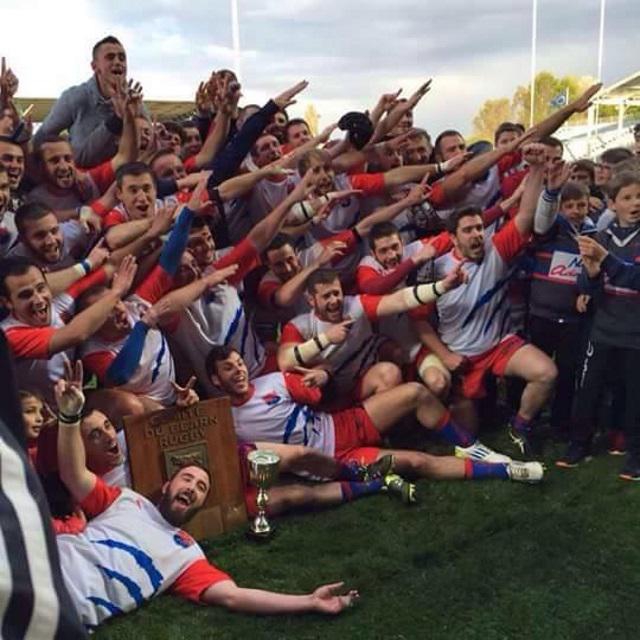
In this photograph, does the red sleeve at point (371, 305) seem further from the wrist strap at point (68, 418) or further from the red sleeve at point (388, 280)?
the wrist strap at point (68, 418)

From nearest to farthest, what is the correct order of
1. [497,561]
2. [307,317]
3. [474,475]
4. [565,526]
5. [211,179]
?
[497,561], [565,526], [474,475], [307,317], [211,179]

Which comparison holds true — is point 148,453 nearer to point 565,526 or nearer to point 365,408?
point 365,408

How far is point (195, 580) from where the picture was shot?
118 inches

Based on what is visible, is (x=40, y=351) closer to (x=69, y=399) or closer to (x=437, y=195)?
(x=69, y=399)

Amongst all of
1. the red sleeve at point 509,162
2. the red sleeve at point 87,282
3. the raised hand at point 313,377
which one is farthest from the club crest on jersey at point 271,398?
the red sleeve at point 509,162

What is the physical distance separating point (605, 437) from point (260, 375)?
6.75ft

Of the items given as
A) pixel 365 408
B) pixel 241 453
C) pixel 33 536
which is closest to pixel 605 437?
pixel 365 408

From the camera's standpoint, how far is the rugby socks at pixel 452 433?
14.2 ft

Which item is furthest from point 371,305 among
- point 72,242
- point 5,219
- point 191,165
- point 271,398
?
point 5,219

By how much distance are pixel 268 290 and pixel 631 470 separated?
2185 mm

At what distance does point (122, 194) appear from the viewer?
419 centimetres

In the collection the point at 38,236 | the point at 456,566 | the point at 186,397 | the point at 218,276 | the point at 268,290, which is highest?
the point at 38,236

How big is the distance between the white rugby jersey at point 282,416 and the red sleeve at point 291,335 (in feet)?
0.91

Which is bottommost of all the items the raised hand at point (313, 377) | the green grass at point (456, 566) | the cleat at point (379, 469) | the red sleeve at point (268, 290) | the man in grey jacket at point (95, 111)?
the green grass at point (456, 566)
